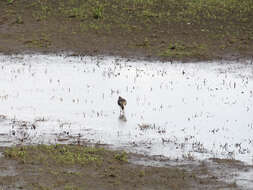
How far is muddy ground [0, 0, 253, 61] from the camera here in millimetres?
27188

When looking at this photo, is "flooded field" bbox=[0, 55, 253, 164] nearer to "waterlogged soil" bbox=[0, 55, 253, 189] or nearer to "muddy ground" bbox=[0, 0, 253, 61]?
"waterlogged soil" bbox=[0, 55, 253, 189]

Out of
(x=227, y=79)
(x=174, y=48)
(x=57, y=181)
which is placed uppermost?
(x=174, y=48)

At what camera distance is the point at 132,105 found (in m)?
18.0

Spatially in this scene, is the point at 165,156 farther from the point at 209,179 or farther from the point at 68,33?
the point at 68,33

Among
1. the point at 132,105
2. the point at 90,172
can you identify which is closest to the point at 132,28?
the point at 132,105

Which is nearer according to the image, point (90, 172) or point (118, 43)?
point (90, 172)

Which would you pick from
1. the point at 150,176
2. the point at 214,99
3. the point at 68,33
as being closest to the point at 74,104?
the point at 214,99

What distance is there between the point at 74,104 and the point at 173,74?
19.8 feet

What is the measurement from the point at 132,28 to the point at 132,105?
13.3m

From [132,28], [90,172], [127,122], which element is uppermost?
[132,28]

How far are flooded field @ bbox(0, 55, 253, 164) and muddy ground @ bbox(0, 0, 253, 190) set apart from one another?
1.10 meters

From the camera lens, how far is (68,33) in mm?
29781

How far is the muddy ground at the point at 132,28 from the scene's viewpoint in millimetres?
27188

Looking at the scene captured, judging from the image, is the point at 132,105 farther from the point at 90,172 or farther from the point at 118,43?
the point at 118,43
